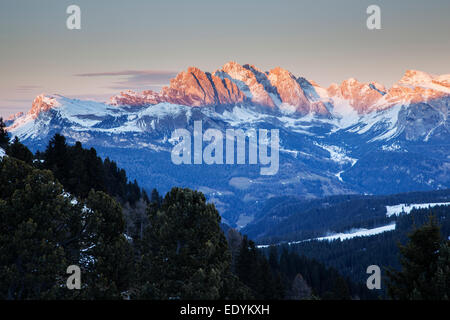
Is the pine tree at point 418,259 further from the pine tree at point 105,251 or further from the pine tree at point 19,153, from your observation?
the pine tree at point 19,153

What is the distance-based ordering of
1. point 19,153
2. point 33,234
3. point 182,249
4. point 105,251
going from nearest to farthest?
point 33,234
point 105,251
point 182,249
point 19,153

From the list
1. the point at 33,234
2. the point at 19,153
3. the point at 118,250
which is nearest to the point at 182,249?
the point at 118,250

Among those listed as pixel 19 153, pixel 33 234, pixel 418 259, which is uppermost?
pixel 19 153

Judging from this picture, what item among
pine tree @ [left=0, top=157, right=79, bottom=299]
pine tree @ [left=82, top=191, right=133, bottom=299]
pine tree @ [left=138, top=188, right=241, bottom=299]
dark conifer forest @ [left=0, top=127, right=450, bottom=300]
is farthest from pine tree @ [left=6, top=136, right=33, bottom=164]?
pine tree @ [left=138, top=188, right=241, bottom=299]

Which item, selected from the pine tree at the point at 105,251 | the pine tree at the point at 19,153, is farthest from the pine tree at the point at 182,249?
the pine tree at the point at 19,153

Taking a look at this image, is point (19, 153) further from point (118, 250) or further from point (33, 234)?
point (33, 234)

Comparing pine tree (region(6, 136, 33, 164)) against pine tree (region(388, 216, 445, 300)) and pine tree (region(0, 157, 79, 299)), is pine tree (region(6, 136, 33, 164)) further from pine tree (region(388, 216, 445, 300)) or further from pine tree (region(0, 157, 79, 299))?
pine tree (region(388, 216, 445, 300))

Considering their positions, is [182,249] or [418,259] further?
[182,249]

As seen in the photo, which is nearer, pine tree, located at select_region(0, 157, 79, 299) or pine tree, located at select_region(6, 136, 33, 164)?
pine tree, located at select_region(0, 157, 79, 299)

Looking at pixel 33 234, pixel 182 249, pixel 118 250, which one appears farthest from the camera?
pixel 182 249

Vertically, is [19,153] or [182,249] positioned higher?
[19,153]

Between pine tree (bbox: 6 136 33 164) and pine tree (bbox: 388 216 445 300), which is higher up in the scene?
pine tree (bbox: 6 136 33 164)
